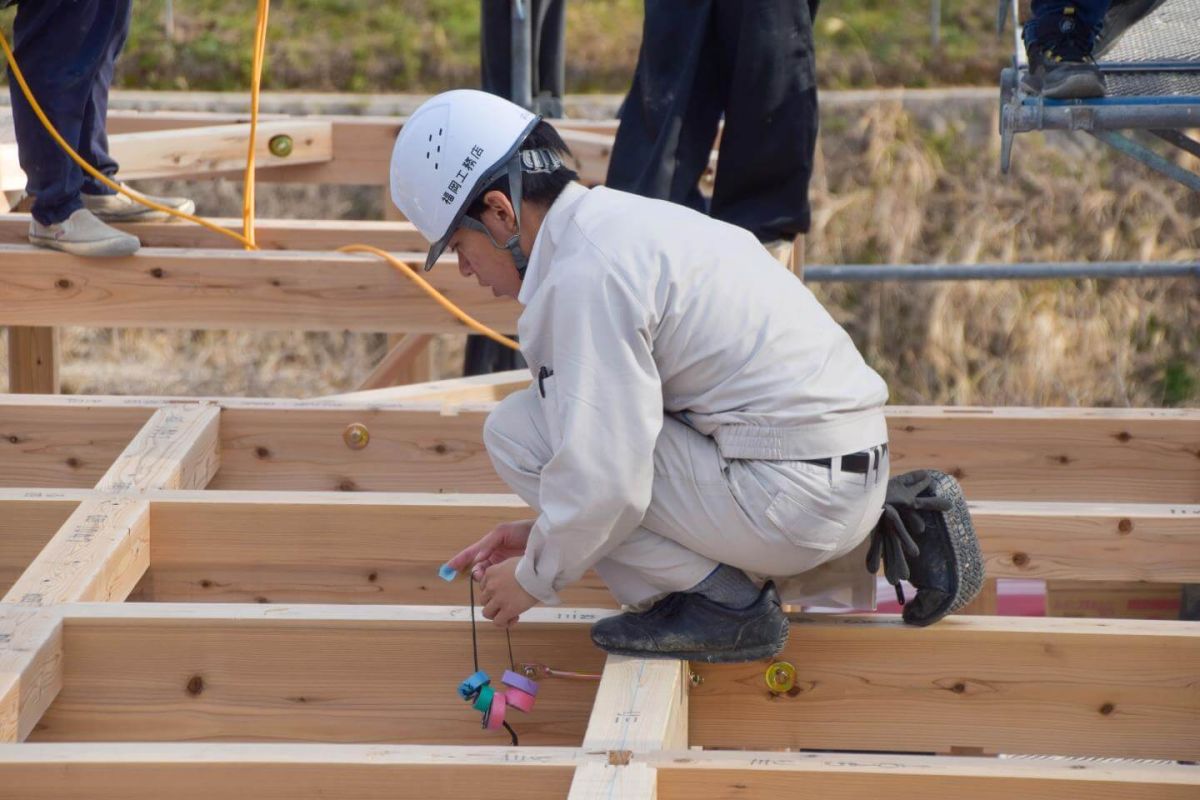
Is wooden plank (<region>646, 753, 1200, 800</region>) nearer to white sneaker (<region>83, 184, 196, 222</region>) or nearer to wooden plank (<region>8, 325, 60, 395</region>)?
white sneaker (<region>83, 184, 196, 222</region>)

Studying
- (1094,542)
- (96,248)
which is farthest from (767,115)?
(96,248)

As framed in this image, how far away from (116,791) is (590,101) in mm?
7421

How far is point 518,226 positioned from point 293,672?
0.78 metres

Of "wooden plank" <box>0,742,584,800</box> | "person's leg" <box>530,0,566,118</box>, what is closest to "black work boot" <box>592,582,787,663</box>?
"wooden plank" <box>0,742,584,800</box>

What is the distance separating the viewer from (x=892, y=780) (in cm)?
198

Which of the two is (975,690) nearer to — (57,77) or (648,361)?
(648,361)

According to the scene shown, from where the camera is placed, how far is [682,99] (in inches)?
163

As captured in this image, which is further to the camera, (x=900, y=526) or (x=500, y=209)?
(x=900, y=526)

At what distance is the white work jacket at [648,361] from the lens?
83.4 inches

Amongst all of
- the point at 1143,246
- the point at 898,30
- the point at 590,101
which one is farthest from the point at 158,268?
the point at 898,30

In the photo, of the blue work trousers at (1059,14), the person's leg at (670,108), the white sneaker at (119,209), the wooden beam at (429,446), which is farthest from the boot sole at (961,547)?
the white sneaker at (119,209)

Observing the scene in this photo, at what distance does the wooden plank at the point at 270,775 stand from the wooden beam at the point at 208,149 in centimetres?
326

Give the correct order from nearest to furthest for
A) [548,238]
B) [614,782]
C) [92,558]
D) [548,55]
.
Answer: [614,782] < [548,238] < [92,558] < [548,55]

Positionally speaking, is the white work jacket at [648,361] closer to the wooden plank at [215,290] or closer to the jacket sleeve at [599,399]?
the jacket sleeve at [599,399]
